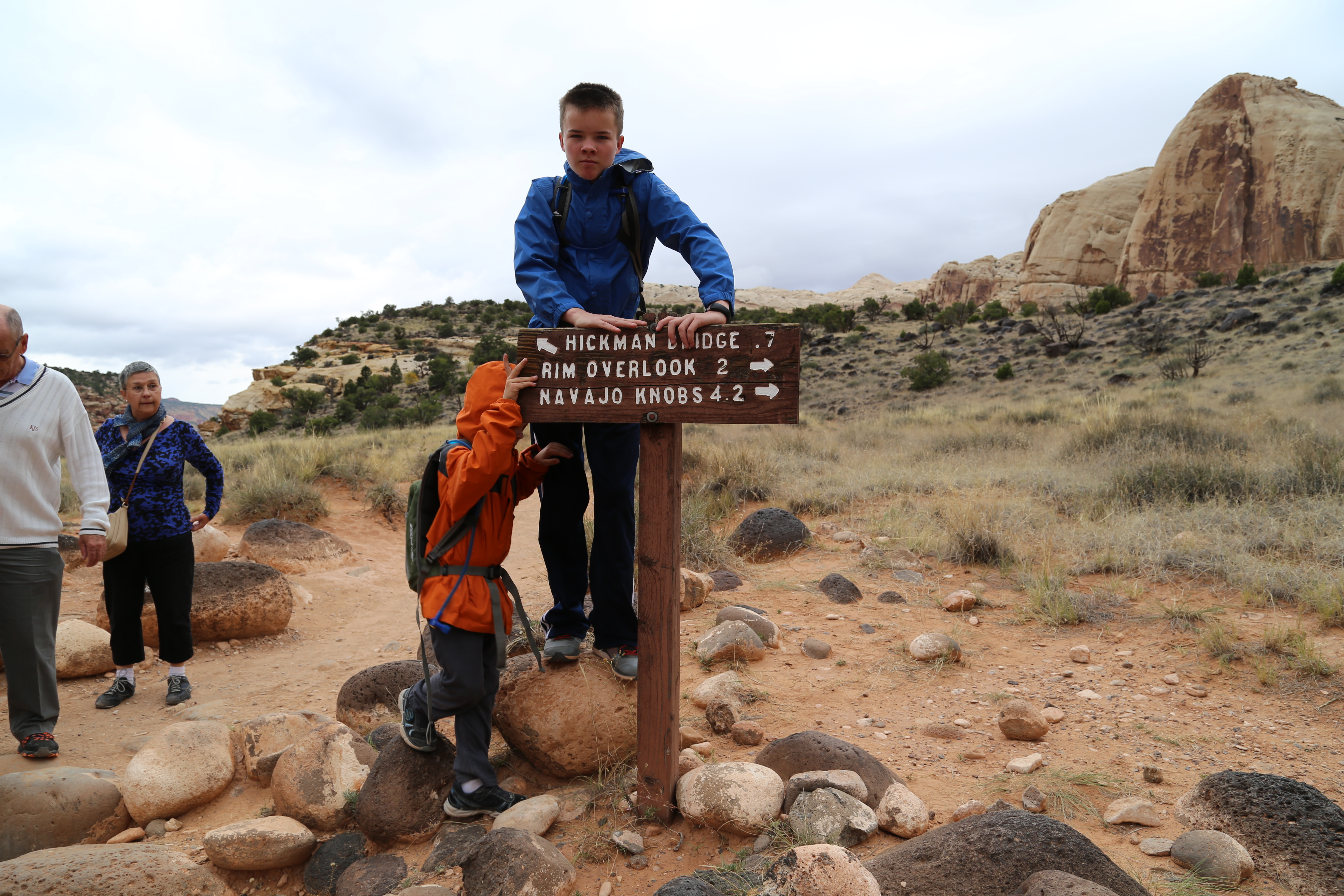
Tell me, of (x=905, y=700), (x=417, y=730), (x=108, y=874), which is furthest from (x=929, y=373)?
(x=108, y=874)

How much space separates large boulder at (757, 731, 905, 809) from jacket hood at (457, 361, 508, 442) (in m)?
1.67

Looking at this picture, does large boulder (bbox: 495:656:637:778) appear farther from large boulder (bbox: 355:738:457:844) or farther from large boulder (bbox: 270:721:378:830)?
large boulder (bbox: 270:721:378:830)

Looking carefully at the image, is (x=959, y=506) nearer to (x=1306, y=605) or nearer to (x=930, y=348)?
(x=1306, y=605)

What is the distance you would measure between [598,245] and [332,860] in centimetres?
250

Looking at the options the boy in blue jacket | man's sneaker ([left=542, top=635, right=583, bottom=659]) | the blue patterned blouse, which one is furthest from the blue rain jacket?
the blue patterned blouse

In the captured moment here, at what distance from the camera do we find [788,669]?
4.04m

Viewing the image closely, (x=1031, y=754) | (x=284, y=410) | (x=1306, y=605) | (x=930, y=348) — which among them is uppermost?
(x=930, y=348)

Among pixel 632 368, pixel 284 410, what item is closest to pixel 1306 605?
pixel 632 368

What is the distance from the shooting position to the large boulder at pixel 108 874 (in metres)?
2.27

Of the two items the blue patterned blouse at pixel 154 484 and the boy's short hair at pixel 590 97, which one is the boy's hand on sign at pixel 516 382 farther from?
the blue patterned blouse at pixel 154 484

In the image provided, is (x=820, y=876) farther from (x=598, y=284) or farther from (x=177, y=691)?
(x=177, y=691)

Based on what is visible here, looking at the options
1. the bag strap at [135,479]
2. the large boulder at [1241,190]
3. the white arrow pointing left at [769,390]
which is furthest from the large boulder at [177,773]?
the large boulder at [1241,190]

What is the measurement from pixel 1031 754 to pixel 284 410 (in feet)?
98.9

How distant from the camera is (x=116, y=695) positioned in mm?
4262
